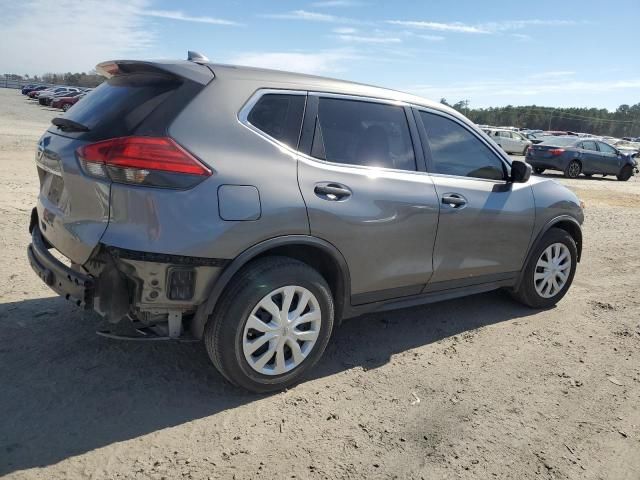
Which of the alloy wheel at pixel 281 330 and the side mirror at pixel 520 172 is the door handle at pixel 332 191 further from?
the side mirror at pixel 520 172

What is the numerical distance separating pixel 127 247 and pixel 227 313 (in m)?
0.65

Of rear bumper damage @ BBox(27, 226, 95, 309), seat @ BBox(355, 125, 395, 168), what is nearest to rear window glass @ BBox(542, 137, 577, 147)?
seat @ BBox(355, 125, 395, 168)

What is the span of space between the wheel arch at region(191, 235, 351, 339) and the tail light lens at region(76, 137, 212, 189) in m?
0.52

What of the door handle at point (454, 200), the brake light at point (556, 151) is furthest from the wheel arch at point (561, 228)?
the brake light at point (556, 151)

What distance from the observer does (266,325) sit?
3.18m

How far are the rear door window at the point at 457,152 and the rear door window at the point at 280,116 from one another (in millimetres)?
1169

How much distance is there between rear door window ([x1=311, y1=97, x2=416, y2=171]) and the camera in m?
3.47

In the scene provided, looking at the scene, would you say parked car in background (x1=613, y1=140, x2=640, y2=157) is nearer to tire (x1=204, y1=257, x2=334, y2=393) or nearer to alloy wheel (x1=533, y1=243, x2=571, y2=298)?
alloy wheel (x1=533, y1=243, x2=571, y2=298)

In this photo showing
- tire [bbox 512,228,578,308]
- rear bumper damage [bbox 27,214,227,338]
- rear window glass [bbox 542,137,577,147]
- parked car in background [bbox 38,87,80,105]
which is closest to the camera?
rear bumper damage [bbox 27,214,227,338]

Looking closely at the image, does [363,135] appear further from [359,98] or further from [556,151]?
[556,151]

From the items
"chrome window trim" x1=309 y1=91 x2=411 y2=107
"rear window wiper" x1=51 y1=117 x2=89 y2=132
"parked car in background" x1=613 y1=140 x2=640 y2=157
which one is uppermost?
"parked car in background" x1=613 y1=140 x2=640 y2=157

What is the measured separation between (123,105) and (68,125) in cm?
43

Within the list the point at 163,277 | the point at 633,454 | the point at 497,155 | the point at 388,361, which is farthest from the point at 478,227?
the point at 163,277

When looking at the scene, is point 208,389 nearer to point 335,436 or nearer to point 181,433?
point 181,433
